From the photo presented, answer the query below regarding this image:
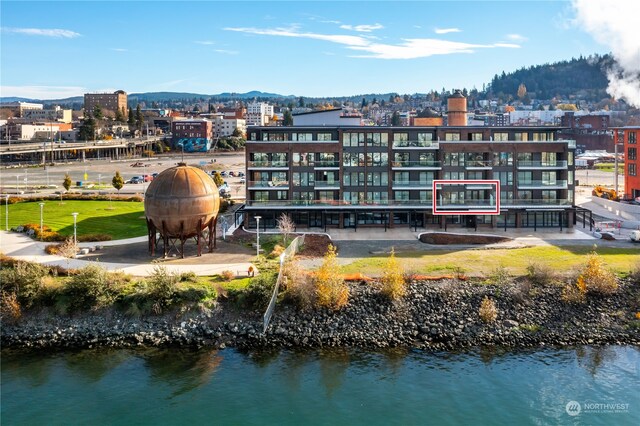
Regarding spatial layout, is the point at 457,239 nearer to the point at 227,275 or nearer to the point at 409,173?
the point at 409,173

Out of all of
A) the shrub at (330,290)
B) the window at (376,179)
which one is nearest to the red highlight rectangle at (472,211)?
the window at (376,179)

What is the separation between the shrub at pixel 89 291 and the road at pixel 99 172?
55392mm

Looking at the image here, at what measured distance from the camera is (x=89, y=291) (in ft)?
131

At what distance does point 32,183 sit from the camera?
108m

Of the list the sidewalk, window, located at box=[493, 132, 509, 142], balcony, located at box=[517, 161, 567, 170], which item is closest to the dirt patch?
balcony, located at box=[517, 161, 567, 170]

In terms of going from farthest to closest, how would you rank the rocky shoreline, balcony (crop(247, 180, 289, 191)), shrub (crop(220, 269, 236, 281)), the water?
1. balcony (crop(247, 180, 289, 191))
2. shrub (crop(220, 269, 236, 281))
3. the rocky shoreline
4. the water

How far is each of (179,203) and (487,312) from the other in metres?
25.7

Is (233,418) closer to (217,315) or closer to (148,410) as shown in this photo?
(148,410)

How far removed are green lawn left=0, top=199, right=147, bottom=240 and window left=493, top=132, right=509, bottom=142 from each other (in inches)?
1617

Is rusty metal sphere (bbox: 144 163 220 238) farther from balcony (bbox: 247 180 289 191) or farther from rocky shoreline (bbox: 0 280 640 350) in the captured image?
balcony (bbox: 247 180 289 191)

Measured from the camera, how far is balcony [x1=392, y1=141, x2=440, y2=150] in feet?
219

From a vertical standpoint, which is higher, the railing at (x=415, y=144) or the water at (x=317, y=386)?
the railing at (x=415, y=144)

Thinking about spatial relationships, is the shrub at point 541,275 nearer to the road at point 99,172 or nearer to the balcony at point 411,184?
the balcony at point 411,184

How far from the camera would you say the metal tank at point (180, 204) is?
48031 millimetres
